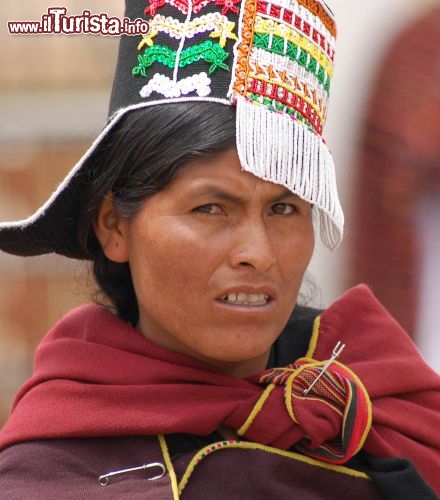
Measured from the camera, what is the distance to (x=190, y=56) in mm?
2475

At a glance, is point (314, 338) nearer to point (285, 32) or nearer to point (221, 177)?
point (221, 177)

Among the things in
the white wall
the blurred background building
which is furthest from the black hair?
the white wall

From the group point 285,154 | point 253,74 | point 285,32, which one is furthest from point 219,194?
point 285,32

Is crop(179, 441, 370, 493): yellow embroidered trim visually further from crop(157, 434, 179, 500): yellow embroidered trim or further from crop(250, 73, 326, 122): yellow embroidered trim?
crop(250, 73, 326, 122): yellow embroidered trim

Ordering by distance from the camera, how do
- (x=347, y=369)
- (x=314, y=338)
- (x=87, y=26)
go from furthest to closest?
(x=87, y=26) → (x=314, y=338) → (x=347, y=369)

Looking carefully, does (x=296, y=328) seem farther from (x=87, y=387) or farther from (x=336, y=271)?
(x=336, y=271)

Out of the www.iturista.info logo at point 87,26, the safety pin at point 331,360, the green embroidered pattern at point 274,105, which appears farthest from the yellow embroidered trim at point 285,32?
the safety pin at point 331,360

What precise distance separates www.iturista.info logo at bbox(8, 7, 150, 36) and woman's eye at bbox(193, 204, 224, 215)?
424mm

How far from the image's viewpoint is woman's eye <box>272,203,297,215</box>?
2504 millimetres

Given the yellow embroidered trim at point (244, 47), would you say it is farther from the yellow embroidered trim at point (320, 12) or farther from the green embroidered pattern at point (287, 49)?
the yellow embroidered trim at point (320, 12)

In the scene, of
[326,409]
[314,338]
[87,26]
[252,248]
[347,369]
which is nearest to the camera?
[252,248]

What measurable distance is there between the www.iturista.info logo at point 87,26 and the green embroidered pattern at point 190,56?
67 mm

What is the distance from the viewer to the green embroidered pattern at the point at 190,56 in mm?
2459

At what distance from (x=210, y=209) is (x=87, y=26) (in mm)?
917
